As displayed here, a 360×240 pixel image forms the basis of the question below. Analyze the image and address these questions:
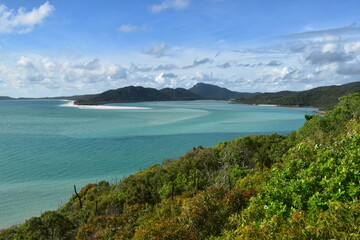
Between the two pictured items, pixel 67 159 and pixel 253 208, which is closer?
pixel 253 208

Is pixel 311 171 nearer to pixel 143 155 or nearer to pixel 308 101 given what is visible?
pixel 143 155

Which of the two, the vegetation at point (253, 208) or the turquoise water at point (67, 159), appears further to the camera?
the turquoise water at point (67, 159)

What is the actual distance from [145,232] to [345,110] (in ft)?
63.1

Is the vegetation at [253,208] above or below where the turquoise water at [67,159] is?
above

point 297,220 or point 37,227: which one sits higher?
point 297,220

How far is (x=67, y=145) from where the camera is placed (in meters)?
36.6

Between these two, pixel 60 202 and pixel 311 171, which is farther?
pixel 60 202

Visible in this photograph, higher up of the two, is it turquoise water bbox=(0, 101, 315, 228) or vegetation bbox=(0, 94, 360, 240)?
vegetation bbox=(0, 94, 360, 240)

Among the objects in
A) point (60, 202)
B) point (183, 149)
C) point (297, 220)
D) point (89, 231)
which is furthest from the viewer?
point (183, 149)

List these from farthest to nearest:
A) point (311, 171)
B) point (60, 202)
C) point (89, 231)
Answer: point (60, 202)
point (89, 231)
point (311, 171)

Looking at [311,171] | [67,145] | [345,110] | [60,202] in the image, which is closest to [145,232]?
[311,171]

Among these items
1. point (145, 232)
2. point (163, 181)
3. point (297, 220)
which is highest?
point (297, 220)

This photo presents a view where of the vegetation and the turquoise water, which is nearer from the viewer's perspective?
the vegetation

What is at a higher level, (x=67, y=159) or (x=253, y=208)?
(x=253, y=208)
